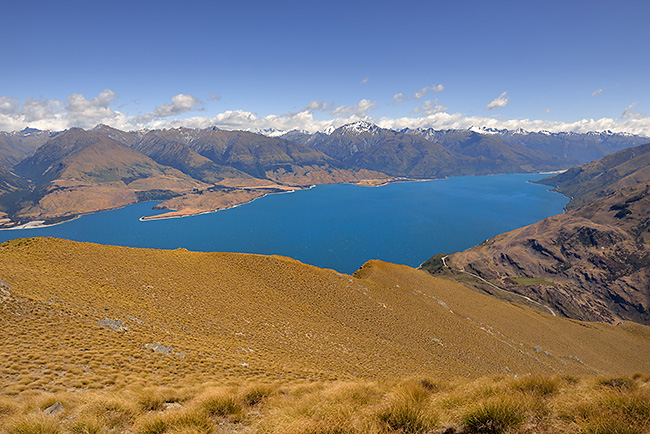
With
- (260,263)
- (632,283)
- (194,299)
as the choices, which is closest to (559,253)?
(632,283)

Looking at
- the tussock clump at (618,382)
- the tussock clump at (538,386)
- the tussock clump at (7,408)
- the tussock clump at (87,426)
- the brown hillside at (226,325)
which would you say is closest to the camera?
the tussock clump at (87,426)

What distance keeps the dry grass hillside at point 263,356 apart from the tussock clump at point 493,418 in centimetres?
4

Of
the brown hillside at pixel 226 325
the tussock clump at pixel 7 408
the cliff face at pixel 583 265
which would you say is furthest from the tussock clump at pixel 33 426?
the cliff face at pixel 583 265

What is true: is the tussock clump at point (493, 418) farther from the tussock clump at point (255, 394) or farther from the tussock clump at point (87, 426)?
the tussock clump at point (87, 426)

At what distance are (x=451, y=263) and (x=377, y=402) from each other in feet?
602

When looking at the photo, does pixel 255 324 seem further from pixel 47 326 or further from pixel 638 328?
pixel 638 328

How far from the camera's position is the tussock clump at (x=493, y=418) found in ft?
24.2

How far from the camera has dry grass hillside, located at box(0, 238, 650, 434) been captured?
26.9ft

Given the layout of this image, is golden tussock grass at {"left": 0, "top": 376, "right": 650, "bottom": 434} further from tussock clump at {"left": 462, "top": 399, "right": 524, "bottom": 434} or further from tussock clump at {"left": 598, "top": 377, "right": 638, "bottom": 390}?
tussock clump at {"left": 598, "top": 377, "right": 638, "bottom": 390}

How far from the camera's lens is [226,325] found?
85.9 feet

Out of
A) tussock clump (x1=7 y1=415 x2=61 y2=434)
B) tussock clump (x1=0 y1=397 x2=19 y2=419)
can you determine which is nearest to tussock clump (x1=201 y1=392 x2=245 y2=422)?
tussock clump (x1=7 y1=415 x2=61 y2=434)

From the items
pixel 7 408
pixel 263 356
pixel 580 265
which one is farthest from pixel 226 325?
pixel 580 265

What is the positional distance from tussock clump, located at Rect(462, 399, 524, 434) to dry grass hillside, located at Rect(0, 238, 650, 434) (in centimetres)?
4

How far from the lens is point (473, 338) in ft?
133
